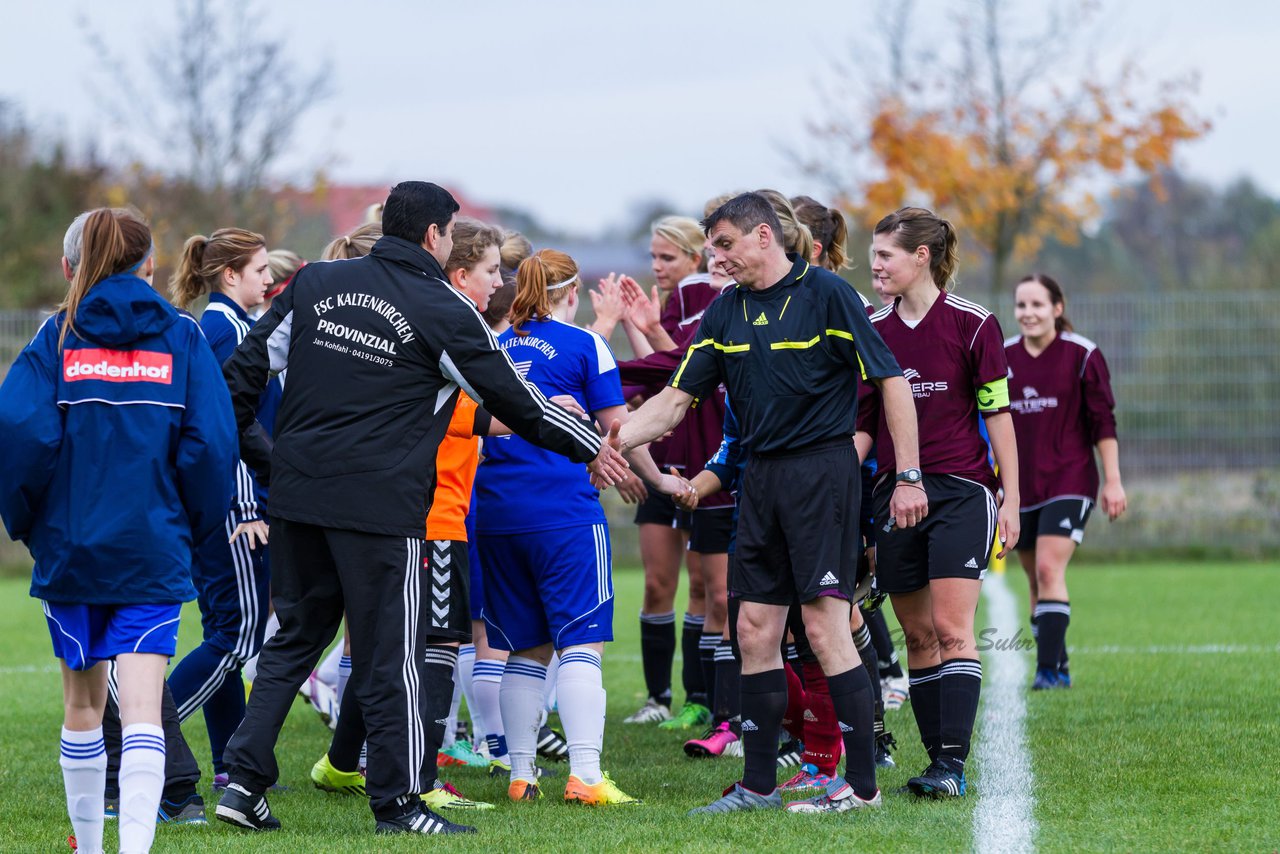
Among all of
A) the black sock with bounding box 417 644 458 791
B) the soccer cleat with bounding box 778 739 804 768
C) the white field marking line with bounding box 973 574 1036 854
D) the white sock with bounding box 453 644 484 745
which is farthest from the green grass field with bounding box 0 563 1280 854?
the white sock with bounding box 453 644 484 745

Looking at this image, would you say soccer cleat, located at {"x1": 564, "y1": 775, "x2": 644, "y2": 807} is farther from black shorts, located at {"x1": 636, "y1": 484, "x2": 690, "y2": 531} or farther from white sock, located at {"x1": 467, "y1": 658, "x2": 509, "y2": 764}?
black shorts, located at {"x1": 636, "y1": 484, "x2": 690, "y2": 531}

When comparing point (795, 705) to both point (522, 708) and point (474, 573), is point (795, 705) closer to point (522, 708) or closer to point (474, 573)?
point (522, 708)

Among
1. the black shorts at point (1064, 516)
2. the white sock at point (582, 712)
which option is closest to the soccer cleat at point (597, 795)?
the white sock at point (582, 712)

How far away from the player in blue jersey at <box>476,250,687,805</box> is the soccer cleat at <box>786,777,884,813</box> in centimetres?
85

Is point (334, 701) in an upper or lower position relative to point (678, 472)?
lower

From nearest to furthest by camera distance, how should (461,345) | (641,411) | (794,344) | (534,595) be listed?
(461,345) → (794,344) → (641,411) → (534,595)

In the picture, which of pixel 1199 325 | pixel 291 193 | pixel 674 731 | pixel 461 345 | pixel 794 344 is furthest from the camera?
pixel 291 193

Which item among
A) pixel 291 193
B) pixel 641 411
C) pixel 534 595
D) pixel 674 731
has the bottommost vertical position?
pixel 674 731

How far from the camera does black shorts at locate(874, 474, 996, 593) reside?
5289 mm

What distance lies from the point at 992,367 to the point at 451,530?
205 centimetres

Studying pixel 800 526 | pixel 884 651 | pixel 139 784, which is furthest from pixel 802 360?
pixel 884 651

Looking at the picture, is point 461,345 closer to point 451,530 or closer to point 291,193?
point 451,530

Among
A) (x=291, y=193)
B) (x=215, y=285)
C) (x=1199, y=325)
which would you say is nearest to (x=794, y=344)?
(x=215, y=285)

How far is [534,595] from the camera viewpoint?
574 centimetres
